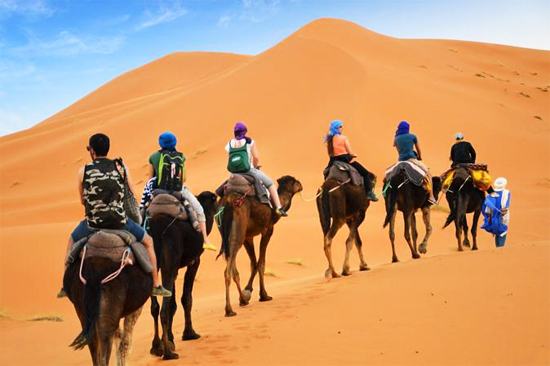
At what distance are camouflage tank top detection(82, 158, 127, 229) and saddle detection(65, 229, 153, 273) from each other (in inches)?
4.4

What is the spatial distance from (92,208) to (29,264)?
42.5ft

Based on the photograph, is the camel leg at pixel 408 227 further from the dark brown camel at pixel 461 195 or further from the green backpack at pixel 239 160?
the green backpack at pixel 239 160

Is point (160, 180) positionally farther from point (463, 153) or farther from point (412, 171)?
point (463, 153)

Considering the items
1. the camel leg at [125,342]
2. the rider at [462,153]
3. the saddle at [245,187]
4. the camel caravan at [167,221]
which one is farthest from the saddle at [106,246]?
the rider at [462,153]

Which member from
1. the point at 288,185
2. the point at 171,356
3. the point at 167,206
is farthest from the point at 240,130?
the point at 171,356

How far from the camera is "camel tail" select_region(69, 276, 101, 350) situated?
6.09m

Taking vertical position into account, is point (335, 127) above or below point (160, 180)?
above

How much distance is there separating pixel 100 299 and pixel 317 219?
61.6 ft

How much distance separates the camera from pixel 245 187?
1052 cm

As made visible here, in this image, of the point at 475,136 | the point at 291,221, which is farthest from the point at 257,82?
the point at 291,221

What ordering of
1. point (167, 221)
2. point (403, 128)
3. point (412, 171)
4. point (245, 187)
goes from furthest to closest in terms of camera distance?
1. point (403, 128)
2. point (412, 171)
3. point (245, 187)
4. point (167, 221)

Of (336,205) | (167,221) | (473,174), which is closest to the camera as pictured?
(167,221)

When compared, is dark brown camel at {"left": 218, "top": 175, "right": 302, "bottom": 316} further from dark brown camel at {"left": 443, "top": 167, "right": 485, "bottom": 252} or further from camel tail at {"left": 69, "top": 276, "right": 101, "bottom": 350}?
dark brown camel at {"left": 443, "top": 167, "right": 485, "bottom": 252}

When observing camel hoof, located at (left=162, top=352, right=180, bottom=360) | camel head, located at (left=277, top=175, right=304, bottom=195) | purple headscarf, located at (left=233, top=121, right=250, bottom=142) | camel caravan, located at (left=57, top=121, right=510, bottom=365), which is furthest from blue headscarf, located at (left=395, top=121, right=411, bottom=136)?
camel hoof, located at (left=162, top=352, right=180, bottom=360)
